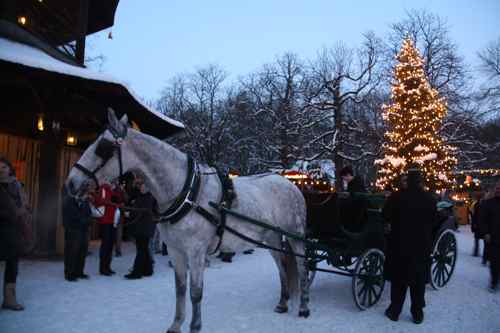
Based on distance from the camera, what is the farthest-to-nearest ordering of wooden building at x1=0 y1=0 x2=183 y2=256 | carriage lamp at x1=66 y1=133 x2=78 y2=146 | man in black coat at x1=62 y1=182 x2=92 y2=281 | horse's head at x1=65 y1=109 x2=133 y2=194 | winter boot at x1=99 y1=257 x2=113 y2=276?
1. carriage lamp at x1=66 y1=133 x2=78 y2=146
2. wooden building at x1=0 y1=0 x2=183 y2=256
3. winter boot at x1=99 y1=257 x2=113 y2=276
4. man in black coat at x1=62 y1=182 x2=92 y2=281
5. horse's head at x1=65 y1=109 x2=133 y2=194

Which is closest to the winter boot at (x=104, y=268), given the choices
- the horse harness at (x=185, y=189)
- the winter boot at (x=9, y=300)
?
the winter boot at (x=9, y=300)

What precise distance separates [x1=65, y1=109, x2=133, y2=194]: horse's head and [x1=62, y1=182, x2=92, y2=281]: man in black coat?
4.30m

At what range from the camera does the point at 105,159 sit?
3805 millimetres

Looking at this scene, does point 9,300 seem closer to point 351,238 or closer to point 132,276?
point 132,276

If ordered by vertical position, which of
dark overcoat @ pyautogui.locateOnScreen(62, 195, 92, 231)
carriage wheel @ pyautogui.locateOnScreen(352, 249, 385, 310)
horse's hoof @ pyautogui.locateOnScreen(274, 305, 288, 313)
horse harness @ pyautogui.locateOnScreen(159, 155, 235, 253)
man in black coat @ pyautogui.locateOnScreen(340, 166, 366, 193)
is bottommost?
horse's hoof @ pyautogui.locateOnScreen(274, 305, 288, 313)

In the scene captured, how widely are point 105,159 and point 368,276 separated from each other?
4.18m

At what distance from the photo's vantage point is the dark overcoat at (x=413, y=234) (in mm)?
5312

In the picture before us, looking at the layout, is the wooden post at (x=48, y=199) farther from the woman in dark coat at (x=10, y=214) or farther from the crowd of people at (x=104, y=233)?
the woman in dark coat at (x=10, y=214)

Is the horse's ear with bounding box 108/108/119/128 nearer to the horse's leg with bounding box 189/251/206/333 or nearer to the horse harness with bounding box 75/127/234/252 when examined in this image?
the horse harness with bounding box 75/127/234/252

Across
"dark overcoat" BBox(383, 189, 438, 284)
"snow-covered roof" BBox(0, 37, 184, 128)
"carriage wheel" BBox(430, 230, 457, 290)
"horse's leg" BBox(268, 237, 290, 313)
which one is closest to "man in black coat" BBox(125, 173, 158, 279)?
"snow-covered roof" BBox(0, 37, 184, 128)

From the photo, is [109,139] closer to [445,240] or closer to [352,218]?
[352,218]

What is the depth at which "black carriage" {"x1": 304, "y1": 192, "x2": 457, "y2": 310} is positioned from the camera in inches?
232

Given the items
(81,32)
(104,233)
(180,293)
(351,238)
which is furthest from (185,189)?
(81,32)

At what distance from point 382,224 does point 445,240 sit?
69.8 inches
